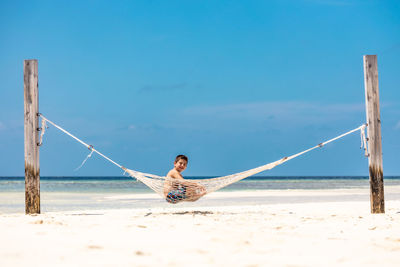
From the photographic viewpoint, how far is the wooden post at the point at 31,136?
4.84m

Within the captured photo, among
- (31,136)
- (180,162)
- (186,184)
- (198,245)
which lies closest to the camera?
(198,245)

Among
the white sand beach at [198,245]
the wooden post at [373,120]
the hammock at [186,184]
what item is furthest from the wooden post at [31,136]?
the wooden post at [373,120]

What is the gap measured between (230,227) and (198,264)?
143cm

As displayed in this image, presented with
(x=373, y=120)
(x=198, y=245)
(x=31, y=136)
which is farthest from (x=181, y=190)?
(x=373, y=120)

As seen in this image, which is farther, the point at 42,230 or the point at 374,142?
the point at 374,142

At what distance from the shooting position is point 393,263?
221cm

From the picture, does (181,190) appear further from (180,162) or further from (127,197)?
(127,197)

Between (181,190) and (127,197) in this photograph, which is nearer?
(181,190)

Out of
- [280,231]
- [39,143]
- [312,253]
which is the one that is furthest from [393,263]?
[39,143]

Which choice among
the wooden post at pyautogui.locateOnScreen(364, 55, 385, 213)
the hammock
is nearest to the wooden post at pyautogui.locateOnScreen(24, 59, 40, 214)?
the hammock

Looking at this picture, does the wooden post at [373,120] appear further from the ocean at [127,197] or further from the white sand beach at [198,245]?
the ocean at [127,197]

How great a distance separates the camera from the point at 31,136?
190 inches

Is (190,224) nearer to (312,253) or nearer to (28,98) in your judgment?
(312,253)

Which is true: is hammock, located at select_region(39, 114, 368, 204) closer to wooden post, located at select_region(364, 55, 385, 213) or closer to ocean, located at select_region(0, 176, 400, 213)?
wooden post, located at select_region(364, 55, 385, 213)
